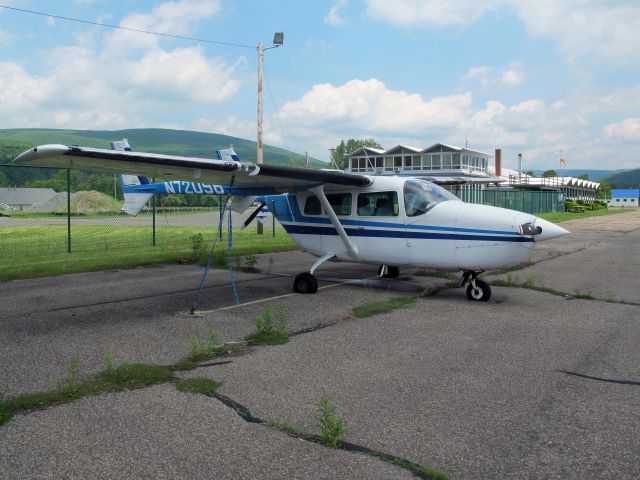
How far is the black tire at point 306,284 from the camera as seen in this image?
1023 centimetres

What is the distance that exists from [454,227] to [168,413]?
6.16 metres

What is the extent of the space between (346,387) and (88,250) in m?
13.3

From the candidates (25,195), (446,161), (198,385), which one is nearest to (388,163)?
(446,161)

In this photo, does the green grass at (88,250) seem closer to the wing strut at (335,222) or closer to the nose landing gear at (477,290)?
the wing strut at (335,222)

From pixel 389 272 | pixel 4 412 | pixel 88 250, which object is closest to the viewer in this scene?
pixel 4 412

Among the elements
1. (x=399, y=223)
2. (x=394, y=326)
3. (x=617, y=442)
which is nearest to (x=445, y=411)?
(x=617, y=442)

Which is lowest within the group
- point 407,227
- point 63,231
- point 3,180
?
point 63,231

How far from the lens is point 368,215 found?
34.3ft

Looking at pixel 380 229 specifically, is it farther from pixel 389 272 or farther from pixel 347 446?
pixel 347 446

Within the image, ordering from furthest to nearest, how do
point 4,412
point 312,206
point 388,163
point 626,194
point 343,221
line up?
1. point 626,194
2. point 388,163
3. point 312,206
4. point 343,221
5. point 4,412

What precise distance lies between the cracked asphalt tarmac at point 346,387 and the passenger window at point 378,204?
5.05 ft

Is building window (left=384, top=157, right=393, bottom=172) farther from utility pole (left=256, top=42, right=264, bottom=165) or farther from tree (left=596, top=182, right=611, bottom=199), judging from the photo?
tree (left=596, top=182, right=611, bottom=199)

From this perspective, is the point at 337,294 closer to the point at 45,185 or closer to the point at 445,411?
the point at 445,411

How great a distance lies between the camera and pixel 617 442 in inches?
155
